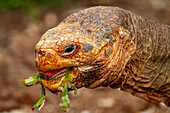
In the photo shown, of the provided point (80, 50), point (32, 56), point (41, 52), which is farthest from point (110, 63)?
point (32, 56)

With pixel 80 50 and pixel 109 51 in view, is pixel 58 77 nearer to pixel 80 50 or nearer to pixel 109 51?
pixel 80 50

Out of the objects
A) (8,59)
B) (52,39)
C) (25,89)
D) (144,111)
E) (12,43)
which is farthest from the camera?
(12,43)

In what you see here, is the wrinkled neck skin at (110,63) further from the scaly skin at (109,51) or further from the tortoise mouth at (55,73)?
the tortoise mouth at (55,73)

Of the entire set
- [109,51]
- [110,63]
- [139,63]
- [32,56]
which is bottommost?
[32,56]

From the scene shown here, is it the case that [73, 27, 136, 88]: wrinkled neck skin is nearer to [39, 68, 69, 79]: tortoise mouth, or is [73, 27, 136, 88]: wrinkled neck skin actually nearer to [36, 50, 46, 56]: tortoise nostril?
[39, 68, 69, 79]: tortoise mouth

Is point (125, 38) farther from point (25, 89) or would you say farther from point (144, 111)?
point (25, 89)

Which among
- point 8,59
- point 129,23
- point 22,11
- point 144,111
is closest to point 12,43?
point 8,59

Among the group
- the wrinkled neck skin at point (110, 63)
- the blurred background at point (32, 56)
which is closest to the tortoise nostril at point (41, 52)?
the wrinkled neck skin at point (110, 63)
